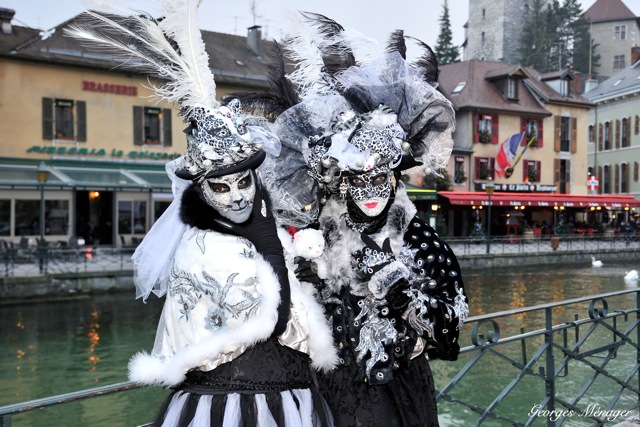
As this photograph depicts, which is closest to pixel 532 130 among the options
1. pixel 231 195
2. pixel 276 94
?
pixel 276 94

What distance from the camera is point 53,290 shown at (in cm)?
1603

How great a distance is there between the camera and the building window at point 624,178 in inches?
1634

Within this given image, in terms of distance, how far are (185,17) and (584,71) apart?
231ft

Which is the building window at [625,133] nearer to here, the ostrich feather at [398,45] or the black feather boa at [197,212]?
the ostrich feather at [398,45]

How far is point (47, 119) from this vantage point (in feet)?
72.0

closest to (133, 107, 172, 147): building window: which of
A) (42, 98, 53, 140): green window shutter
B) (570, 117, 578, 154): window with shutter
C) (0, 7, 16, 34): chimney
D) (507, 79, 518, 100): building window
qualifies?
(42, 98, 53, 140): green window shutter

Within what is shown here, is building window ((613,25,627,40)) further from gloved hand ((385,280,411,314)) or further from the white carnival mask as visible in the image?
the white carnival mask

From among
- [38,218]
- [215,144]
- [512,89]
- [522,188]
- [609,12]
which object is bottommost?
[38,218]

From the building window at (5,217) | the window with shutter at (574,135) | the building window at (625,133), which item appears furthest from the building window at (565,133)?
the building window at (5,217)

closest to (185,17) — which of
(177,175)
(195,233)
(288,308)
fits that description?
(177,175)

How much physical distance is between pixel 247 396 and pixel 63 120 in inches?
875

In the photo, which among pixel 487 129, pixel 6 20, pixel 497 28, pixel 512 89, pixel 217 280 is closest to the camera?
pixel 217 280

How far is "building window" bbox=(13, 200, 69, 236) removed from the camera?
21328 millimetres

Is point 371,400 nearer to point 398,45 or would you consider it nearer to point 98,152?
point 398,45
